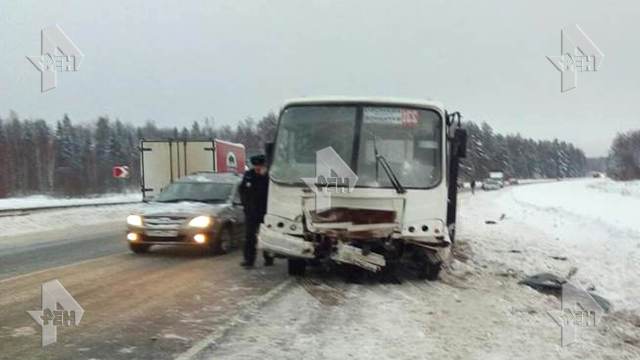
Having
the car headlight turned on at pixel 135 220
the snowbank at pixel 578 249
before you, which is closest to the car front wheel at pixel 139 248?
the car headlight turned on at pixel 135 220

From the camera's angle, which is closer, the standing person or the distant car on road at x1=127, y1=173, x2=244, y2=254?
the standing person

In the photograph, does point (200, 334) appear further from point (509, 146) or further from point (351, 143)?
point (509, 146)

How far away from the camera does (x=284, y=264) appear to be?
12836mm

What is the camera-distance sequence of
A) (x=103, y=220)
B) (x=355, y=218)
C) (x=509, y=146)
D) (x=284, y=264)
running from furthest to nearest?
(x=509, y=146), (x=103, y=220), (x=284, y=264), (x=355, y=218)

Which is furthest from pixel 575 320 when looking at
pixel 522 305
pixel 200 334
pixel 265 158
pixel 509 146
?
pixel 509 146

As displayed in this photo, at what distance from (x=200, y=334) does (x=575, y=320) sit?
463 cm

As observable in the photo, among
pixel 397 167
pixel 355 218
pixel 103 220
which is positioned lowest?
pixel 103 220

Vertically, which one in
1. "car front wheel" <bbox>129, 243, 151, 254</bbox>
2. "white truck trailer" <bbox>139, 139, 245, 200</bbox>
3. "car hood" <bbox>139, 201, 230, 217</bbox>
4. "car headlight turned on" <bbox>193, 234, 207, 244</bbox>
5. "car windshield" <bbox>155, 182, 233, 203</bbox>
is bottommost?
"car front wheel" <bbox>129, 243, 151, 254</bbox>

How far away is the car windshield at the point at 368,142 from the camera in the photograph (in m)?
10.2

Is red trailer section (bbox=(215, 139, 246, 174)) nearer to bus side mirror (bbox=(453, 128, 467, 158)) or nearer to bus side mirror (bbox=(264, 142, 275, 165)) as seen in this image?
bus side mirror (bbox=(264, 142, 275, 165))

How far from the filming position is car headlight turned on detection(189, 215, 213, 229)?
44.8 ft

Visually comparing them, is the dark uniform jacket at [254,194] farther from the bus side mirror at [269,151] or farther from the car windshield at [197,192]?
the car windshield at [197,192]

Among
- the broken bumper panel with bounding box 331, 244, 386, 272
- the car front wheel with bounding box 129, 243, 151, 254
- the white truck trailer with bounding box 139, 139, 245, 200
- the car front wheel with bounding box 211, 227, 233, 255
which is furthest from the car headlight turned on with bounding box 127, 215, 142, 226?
the white truck trailer with bounding box 139, 139, 245, 200

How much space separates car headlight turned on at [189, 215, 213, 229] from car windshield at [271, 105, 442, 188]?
11.9 ft
